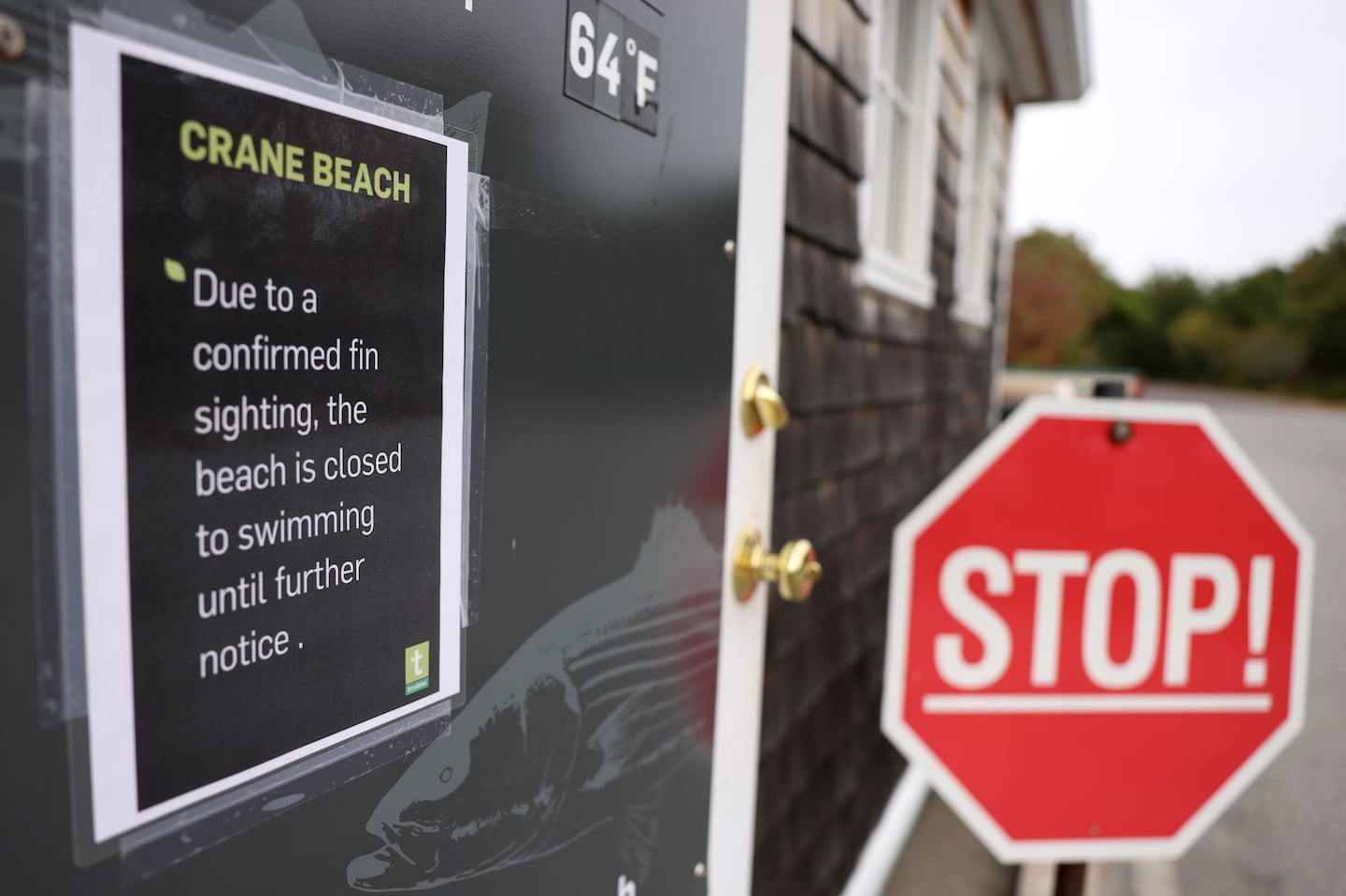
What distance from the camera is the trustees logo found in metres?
0.71

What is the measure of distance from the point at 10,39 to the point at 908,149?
3165 millimetres

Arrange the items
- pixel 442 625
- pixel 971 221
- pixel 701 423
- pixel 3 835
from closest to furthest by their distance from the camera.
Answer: pixel 3 835
pixel 442 625
pixel 701 423
pixel 971 221

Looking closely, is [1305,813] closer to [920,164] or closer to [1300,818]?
[1300,818]

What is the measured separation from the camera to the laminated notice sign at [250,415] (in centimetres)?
50

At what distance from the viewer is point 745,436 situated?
129 cm

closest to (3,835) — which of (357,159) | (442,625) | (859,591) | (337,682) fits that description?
(337,682)

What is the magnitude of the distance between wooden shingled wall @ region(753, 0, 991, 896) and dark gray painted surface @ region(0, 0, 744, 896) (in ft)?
2.65

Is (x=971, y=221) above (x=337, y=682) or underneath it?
above

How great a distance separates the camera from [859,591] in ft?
9.44

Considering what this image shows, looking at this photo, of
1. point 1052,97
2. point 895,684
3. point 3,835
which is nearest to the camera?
point 3,835

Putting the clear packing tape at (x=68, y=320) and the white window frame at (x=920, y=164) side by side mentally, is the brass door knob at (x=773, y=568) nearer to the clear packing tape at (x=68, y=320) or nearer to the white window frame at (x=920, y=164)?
the clear packing tape at (x=68, y=320)

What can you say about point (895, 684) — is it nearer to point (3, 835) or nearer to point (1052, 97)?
point (3, 835)

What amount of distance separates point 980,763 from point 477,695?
3.74ft

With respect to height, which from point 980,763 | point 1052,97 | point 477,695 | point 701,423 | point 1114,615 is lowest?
point 980,763
